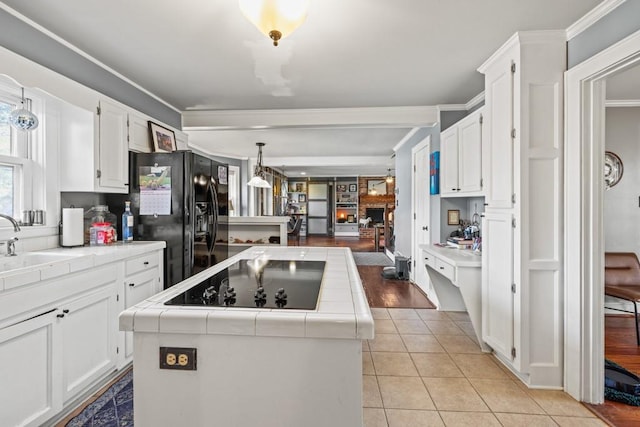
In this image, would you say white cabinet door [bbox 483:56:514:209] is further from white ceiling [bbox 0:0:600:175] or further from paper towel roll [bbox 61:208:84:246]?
paper towel roll [bbox 61:208:84:246]

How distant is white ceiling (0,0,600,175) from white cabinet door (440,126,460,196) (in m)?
0.42

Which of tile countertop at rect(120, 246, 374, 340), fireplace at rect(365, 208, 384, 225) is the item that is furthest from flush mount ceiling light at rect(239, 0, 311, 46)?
fireplace at rect(365, 208, 384, 225)

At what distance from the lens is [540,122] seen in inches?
82.7

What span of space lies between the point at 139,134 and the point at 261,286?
246 centimetres

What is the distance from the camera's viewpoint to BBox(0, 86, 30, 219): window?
2100 millimetres

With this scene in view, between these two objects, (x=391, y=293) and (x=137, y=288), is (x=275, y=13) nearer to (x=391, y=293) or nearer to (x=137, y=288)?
(x=137, y=288)

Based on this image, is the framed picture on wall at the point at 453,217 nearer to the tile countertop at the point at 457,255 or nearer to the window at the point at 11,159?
the tile countertop at the point at 457,255

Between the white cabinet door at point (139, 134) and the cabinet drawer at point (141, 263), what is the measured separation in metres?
1.04

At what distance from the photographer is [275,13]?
1418 millimetres

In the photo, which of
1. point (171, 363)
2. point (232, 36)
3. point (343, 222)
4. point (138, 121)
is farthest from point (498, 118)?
point (343, 222)

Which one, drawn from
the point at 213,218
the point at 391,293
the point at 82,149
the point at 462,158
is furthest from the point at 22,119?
→ the point at 391,293

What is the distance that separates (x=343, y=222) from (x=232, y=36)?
10715 millimetres

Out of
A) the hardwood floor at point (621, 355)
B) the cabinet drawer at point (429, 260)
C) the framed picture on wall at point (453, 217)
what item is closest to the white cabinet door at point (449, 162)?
the framed picture on wall at point (453, 217)

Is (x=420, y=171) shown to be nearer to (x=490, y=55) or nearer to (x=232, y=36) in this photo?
(x=490, y=55)
